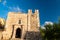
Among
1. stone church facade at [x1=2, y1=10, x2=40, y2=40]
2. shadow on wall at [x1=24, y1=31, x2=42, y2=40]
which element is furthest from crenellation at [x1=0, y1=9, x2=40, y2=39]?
shadow on wall at [x1=24, y1=31, x2=42, y2=40]

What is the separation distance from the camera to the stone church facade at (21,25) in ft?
120

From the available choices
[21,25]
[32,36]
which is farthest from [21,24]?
[32,36]

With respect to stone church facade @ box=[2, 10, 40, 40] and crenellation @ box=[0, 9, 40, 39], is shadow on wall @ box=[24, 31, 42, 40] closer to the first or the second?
stone church facade @ box=[2, 10, 40, 40]

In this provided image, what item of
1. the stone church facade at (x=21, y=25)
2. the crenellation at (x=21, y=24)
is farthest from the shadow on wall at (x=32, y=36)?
the crenellation at (x=21, y=24)

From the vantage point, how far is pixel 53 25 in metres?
24.1

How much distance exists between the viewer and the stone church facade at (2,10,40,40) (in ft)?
120

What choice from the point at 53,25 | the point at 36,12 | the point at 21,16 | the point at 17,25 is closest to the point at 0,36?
the point at 17,25

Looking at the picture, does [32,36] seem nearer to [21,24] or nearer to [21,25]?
[21,25]

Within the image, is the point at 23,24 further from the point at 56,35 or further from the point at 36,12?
the point at 56,35

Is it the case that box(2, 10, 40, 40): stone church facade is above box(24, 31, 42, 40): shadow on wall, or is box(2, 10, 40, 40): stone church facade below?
above

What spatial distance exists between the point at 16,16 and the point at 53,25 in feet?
55.9

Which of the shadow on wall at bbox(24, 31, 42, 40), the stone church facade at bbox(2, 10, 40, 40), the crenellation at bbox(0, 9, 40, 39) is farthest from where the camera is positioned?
the crenellation at bbox(0, 9, 40, 39)

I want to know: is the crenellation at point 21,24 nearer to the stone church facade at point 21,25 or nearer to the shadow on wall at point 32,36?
the stone church facade at point 21,25

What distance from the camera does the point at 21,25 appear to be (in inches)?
1512
